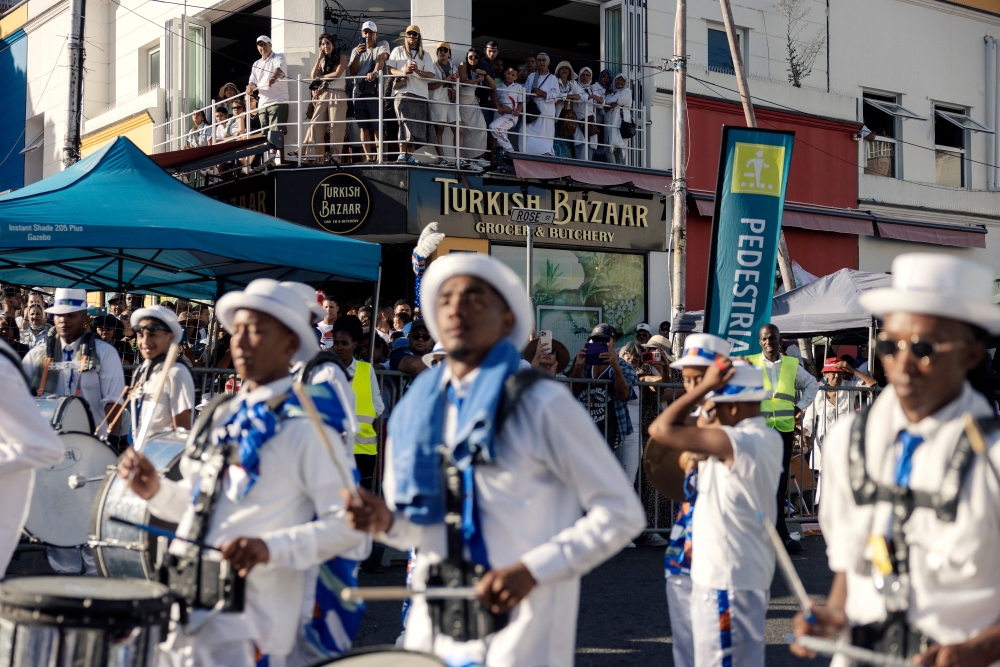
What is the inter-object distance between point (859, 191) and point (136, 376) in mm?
17611

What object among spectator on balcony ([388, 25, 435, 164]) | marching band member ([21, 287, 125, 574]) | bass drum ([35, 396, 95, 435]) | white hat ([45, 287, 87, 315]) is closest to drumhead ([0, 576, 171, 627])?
bass drum ([35, 396, 95, 435])

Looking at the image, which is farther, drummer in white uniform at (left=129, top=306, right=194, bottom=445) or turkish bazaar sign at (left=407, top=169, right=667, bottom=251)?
turkish bazaar sign at (left=407, top=169, right=667, bottom=251)

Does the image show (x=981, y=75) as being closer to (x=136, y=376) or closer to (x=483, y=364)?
(x=136, y=376)

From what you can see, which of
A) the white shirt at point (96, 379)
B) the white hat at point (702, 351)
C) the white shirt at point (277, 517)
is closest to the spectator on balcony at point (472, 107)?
the white shirt at point (96, 379)

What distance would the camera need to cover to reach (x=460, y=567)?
328cm

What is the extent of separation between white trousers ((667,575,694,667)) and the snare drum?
2.71 metres

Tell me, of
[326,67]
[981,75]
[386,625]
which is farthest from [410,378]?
[981,75]

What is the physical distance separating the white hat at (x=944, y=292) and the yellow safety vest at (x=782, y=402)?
774cm

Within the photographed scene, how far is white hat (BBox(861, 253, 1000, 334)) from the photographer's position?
113 inches

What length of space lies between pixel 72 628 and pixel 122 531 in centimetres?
154

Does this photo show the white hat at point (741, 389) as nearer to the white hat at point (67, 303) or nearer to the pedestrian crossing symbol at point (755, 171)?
the pedestrian crossing symbol at point (755, 171)

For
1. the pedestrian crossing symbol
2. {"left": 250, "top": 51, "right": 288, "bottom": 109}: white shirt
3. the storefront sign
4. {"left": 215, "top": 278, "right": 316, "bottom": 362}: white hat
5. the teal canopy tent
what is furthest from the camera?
{"left": 250, "top": 51, "right": 288, "bottom": 109}: white shirt

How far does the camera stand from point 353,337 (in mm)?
8938

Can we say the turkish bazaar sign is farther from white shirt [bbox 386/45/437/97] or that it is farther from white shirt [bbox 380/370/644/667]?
white shirt [bbox 380/370/644/667]
